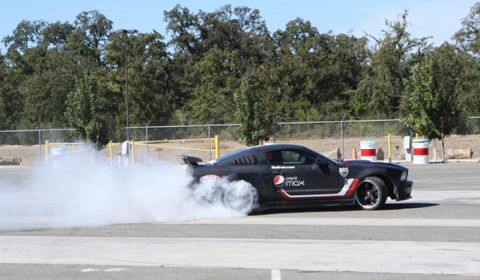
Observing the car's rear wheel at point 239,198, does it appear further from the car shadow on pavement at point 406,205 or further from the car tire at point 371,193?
the car shadow on pavement at point 406,205

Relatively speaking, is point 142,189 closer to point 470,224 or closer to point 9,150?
point 470,224

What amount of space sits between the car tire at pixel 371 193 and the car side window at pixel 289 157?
1121 mm

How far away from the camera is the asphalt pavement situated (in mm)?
8312

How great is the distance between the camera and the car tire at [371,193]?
46.3ft

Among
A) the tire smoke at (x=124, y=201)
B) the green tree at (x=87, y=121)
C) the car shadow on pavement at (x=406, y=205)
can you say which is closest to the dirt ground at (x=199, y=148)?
the green tree at (x=87, y=121)

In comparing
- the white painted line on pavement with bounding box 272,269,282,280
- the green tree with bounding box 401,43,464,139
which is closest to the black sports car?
the white painted line on pavement with bounding box 272,269,282,280

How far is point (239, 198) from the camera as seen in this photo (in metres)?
14.2

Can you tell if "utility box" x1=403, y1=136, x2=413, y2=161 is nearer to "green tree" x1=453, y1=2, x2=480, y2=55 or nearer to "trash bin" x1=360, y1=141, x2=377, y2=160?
"trash bin" x1=360, y1=141, x2=377, y2=160

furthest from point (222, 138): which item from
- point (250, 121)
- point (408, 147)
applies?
point (408, 147)

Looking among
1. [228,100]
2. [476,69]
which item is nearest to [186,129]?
[228,100]

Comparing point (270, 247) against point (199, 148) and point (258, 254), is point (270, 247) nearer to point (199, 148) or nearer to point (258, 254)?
point (258, 254)

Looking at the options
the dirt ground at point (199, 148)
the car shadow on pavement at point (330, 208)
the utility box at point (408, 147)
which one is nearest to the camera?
the car shadow on pavement at point (330, 208)

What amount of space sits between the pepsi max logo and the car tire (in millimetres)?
1481

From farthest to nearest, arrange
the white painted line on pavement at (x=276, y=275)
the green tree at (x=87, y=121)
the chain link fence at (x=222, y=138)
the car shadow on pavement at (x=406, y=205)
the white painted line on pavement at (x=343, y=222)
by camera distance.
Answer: the chain link fence at (x=222, y=138) → the green tree at (x=87, y=121) → the car shadow on pavement at (x=406, y=205) → the white painted line on pavement at (x=343, y=222) → the white painted line on pavement at (x=276, y=275)
